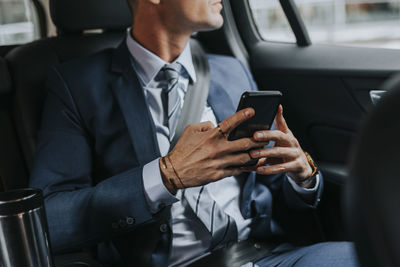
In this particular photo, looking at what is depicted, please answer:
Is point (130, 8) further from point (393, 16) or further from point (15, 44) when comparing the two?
point (393, 16)

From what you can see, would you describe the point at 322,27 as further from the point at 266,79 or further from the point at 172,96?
the point at 172,96

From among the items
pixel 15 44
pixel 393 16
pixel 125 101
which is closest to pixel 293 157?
pixel 125 101

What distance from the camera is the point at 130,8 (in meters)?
1.42

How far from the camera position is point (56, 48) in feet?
4.81

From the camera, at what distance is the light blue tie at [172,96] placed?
49.3 inches

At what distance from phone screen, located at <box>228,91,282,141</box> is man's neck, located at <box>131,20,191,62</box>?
45 cm

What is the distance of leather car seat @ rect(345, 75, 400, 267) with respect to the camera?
0.40 meters

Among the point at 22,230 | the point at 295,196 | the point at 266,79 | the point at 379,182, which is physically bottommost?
the point at 295,196

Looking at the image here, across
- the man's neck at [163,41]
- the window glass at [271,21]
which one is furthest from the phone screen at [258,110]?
the window glass at [271,21]

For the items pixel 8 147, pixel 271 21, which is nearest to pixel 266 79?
pixel 271 21

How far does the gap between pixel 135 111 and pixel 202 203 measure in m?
0.28

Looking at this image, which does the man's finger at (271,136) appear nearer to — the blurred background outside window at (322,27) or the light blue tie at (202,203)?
the light blue tie at (202,203)

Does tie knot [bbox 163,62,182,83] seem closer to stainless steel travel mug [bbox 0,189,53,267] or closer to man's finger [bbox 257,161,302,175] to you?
man's finger [bbox 257,161,302,175]

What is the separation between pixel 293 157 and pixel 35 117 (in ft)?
2.40
